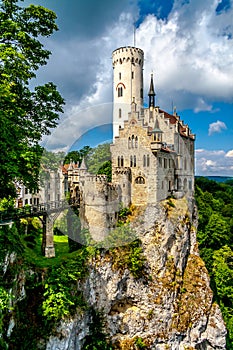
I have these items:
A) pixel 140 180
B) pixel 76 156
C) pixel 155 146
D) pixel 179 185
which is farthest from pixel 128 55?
pixel 179 185

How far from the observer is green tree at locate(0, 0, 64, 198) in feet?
49.2

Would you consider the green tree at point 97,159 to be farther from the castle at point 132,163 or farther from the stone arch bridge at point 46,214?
the stone arch bridge at point 46,214

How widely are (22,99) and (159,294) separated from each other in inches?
853

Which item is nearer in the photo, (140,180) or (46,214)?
(46,214)

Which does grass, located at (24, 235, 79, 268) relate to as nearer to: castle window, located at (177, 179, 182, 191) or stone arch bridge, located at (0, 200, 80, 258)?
stone arch bridge, located at (0, 200, 80, 258)

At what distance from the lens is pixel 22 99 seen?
59.6 feet

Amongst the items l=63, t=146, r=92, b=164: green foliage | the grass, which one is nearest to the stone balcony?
l=63, t=146, r=92, b=164: green foliage

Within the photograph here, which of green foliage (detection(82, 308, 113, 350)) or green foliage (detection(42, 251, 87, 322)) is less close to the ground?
green foliage (detection(42, 251, 87, 322))

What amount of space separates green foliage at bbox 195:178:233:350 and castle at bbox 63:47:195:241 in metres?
9.97

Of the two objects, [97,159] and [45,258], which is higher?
[97,159]

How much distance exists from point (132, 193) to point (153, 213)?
2946mm

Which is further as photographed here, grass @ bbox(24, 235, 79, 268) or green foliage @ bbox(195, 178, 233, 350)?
green foliage @ bbox(195, 178, 233, 350)

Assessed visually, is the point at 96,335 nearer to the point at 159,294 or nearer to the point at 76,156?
the point at 159,294

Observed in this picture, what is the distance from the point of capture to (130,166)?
3062cm
